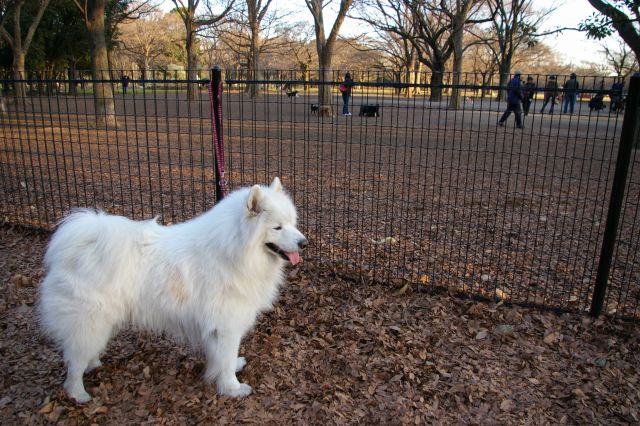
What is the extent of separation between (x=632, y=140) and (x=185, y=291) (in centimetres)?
384

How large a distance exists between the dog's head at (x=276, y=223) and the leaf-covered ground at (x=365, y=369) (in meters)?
1.05

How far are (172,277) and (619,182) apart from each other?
3808 millimetres

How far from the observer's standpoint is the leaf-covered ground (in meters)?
3.06

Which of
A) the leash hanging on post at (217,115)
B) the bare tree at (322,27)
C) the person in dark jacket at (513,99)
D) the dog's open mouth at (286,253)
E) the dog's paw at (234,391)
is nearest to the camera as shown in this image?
the dog's open mouth at (286,253)

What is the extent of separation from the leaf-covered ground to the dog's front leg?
8 centimetres

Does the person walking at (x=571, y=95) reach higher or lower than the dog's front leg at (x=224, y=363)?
higher

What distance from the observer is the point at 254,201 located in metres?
2.86

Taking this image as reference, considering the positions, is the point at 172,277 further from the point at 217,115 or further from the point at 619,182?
the point at 619,182

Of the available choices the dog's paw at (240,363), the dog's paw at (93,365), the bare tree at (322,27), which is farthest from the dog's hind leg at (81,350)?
the bare tree at (322,27)

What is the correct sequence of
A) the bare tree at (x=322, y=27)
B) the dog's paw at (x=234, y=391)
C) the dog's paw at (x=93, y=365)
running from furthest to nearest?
the bare tree at (x=322, y=27)
the dog's paw at (x=93, y=365)
the dog's paw at (x=234, y=391)

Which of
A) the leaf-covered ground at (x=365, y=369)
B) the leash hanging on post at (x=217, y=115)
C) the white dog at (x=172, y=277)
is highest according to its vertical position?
the leash hanging on post at (x=217, y=115)

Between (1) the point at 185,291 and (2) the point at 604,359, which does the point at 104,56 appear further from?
(2) the point at 604,359

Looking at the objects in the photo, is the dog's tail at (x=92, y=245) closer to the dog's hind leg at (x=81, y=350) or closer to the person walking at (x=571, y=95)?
the dog's hind leg at (x=81, y=350)

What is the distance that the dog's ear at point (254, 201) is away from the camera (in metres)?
2.81
